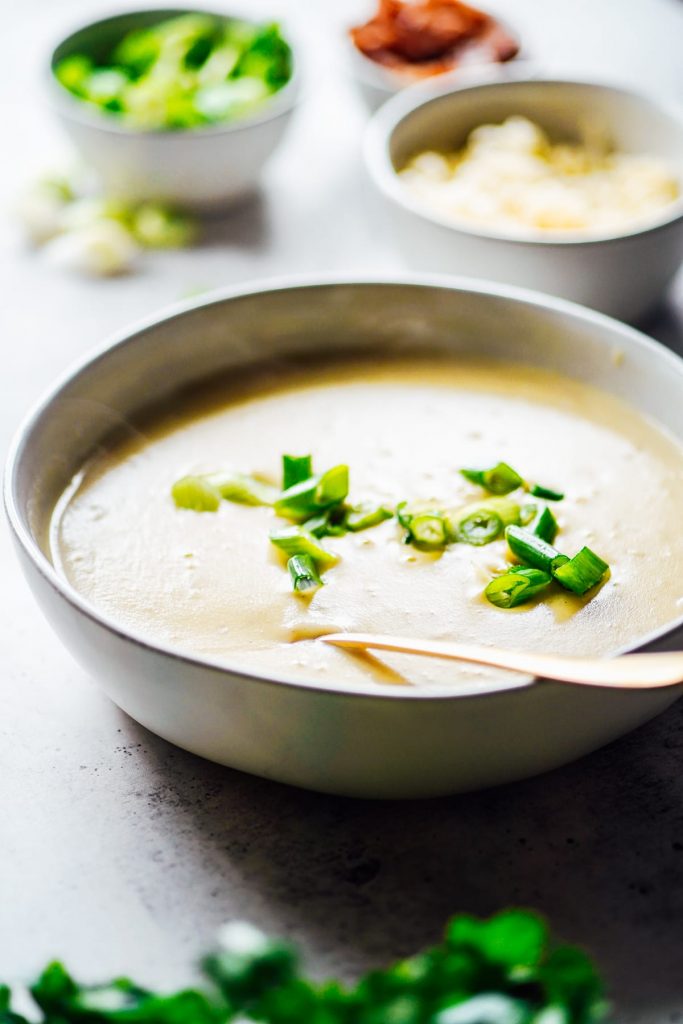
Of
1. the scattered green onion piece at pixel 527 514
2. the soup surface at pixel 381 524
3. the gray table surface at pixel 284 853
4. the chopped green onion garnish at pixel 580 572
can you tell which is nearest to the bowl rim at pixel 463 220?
the soup surface at pixel 381 524

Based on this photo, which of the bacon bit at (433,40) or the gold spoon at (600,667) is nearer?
the gold spoon at (600,667)

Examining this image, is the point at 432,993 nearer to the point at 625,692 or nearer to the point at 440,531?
the point at 625,692

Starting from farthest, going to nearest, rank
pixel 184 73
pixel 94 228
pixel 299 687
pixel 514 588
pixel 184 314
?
pixel 184 73 → pixel 94 228 → pixel 184 314 → pixel 514 588 → pixel 299 687

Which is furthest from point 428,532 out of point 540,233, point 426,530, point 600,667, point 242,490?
point 540,233

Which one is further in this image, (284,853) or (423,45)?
(423,45)

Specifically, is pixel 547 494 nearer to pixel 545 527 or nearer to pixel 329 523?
pixel 545 527

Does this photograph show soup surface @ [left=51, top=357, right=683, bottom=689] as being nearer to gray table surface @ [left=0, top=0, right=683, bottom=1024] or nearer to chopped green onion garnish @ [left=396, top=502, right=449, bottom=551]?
chopped green onion garnish @ [left=396, top=502, right=449, bottom=551]

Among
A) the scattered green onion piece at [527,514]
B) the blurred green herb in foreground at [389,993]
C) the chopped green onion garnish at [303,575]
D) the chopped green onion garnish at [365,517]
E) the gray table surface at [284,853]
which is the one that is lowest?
the gray table surface at [284,853]

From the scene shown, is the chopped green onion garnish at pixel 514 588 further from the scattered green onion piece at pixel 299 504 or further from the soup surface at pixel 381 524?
the scattered green onion piece at pixel 299 504
